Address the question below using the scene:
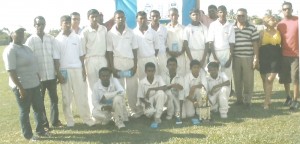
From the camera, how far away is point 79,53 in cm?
808

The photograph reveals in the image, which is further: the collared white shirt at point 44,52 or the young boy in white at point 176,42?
the young boy in white at point 176,42

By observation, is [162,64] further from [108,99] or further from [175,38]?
[108,99]

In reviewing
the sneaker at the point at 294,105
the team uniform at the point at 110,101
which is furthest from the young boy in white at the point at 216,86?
the team uniform at the point at 110,101

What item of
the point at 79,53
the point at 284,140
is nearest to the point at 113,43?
the point at 79,53

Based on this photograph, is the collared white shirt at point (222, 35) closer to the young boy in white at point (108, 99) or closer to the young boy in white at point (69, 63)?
the young boy in white at point (108, 99)

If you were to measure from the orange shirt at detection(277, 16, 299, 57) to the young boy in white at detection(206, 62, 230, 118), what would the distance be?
1.49 meters

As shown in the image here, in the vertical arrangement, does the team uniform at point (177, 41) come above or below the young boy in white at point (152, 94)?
above

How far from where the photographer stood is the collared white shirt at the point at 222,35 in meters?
8.83

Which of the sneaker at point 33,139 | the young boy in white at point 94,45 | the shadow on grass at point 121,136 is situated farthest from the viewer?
the young boy in white at point 94,45

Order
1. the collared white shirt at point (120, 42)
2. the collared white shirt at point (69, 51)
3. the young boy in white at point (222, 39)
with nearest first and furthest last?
1. the collared white shirt at point (69, 51)
2. the collared white shirt at point (120, 42)
3. the young boy in white at point (222, 39)

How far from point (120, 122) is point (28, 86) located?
192 cm

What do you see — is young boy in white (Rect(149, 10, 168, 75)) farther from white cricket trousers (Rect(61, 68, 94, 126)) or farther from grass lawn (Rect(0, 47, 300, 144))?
white cricket trousers (Rect(61, 68, 94, 126))

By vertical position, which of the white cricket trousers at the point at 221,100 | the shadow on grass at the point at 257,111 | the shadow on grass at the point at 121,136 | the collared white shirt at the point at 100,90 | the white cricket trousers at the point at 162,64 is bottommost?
the shadow on grass at the point at 121,136

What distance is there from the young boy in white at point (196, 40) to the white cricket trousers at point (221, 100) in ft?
2.01
